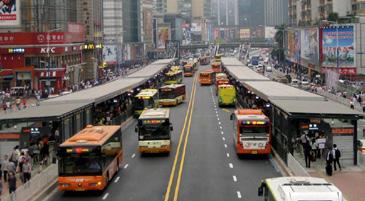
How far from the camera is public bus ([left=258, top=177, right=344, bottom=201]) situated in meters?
17.1

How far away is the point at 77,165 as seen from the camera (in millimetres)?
28438

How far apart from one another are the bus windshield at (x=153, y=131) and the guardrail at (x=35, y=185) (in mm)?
7081

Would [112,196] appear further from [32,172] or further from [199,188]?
[32,172]

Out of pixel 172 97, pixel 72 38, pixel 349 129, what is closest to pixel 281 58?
pixel 72 38

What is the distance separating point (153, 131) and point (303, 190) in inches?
864

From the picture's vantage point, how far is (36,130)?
36.4 meters

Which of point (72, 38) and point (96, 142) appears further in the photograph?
point (72, 38)

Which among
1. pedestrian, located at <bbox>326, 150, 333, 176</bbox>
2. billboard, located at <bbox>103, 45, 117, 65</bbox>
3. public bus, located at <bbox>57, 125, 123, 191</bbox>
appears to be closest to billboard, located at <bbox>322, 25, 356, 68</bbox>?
billboard, located at <bbox>103, 45, 117, 65</bbox>

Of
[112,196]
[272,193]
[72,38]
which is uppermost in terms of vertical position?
[72,38]

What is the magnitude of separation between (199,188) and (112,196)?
402 cm

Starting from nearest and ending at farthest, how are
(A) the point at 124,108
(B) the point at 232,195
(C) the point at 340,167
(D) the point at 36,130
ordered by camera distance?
(B) the point at 232,195 < (C) the point at 340,167 < (D) the point at 36,130 < (A) the point at 124,108

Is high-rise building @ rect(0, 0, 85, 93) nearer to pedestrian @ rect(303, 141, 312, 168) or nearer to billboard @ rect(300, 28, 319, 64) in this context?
billboard @ rect(300, 28, 319, 64)

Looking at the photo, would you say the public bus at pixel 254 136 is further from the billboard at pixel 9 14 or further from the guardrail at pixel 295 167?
the billboard at pixel 9 14

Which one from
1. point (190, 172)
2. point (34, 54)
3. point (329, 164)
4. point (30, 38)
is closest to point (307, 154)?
point (329, 164)
